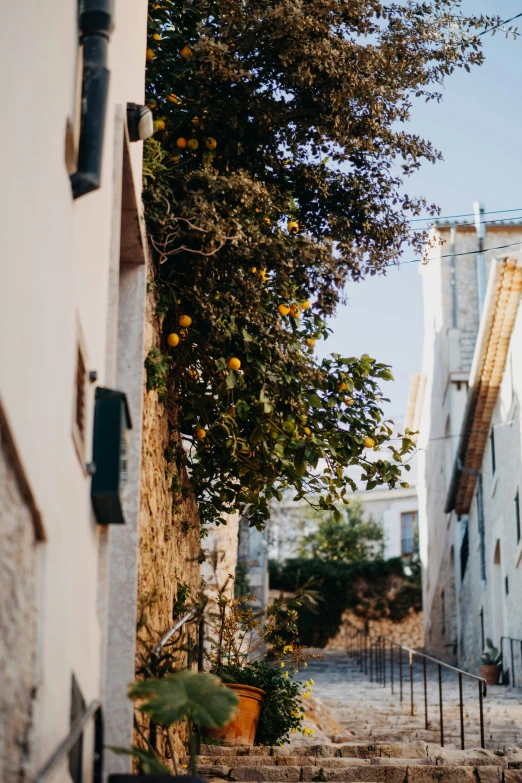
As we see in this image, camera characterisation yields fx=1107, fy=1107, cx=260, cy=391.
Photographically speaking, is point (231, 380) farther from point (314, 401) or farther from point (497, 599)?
point (497, 599)

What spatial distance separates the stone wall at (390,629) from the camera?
29.7m

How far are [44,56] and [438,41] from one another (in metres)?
5.93

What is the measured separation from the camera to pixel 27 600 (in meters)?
3.15

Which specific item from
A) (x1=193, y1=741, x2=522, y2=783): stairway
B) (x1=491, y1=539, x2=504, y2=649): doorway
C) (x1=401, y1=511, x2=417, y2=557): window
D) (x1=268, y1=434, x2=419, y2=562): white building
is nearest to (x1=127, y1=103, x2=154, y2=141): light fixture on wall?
(x1=193, y1=741, x2=522, y2=783): stairway

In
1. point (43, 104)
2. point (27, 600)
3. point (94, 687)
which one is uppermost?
point (43, 104)

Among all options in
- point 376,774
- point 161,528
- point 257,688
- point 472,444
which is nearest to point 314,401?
point 161,528

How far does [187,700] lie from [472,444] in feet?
59.0

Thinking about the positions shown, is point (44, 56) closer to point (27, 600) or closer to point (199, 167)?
point (27, 600)

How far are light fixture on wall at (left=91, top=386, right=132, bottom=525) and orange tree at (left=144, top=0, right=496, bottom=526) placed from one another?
2488 mm

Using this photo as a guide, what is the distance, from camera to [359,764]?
24.0ft

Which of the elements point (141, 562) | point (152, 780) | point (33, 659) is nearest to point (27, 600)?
point (33, 659)

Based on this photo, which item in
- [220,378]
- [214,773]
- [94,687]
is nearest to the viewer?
[94,687]

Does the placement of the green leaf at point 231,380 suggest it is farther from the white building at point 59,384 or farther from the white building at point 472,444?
the white building at point 472,444

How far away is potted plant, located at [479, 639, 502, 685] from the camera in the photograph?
18250 mm
